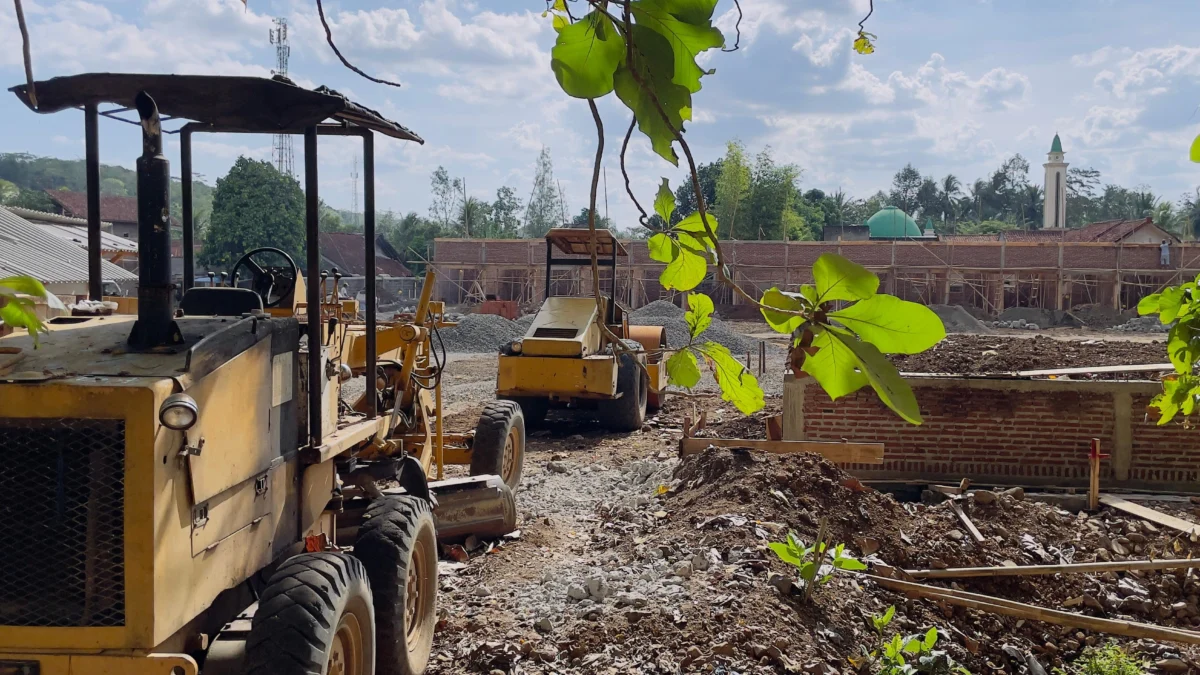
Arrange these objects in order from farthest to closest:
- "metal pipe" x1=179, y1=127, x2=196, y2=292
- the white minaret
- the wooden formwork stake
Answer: the white minaret < the wooden formwork stake < "metal pipe" x1=179, y1=127, x2=196, y2=292

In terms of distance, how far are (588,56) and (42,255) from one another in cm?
2400

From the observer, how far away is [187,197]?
5.75 m

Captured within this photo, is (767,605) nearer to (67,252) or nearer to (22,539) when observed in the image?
(22,539)

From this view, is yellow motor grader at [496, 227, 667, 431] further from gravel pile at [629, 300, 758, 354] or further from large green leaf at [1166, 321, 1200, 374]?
gravel pile at [629, 300, 758, 354]

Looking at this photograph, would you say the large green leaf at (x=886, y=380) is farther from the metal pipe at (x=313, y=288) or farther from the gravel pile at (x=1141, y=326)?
the gravel pile at (x=1141, y=326)

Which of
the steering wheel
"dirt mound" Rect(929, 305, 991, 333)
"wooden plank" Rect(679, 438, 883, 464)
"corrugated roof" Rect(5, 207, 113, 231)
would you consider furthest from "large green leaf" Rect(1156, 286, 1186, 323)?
"dirt mound" Rect(929, 305, 991, 333)

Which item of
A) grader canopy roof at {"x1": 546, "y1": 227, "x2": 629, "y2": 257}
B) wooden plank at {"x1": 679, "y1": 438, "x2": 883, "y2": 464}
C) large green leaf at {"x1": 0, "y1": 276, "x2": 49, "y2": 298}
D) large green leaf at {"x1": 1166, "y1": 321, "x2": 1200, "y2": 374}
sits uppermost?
grader canopy roof at {"x1": 546, "y1": 227, "x2": 629, "y2": 257}

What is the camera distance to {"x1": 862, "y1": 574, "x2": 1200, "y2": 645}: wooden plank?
6652 millimetres

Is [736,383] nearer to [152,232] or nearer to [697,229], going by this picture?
[697,229]

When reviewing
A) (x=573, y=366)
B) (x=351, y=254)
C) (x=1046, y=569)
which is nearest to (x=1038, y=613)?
(x=1046, y=569)

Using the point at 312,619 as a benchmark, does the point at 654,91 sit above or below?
above

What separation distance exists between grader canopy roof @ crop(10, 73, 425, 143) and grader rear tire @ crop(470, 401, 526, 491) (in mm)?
5077

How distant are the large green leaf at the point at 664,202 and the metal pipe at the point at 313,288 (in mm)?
3245

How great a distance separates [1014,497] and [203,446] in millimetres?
8451
